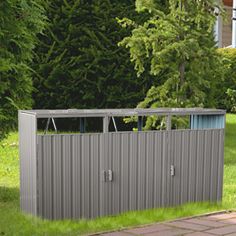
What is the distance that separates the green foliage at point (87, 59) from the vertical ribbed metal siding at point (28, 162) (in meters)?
10.2

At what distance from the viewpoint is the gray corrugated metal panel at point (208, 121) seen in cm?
757

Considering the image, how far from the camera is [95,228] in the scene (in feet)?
20.6

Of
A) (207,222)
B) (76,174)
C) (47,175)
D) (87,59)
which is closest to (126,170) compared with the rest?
(76,174)

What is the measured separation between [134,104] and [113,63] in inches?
55.9

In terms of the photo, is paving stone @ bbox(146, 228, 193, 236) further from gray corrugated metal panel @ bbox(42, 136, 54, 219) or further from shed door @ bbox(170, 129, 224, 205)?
gray corrugated metal panel @ bbox(42, 136, 54, 219)

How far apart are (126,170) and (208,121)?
1.51m

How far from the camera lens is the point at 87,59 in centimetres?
1703

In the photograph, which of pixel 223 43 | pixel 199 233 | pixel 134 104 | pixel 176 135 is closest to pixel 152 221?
pixel 199 233

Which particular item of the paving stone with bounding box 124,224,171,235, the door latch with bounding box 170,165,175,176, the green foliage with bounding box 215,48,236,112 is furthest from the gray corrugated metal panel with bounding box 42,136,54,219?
the green foliage with bounding box 215,48,236,112

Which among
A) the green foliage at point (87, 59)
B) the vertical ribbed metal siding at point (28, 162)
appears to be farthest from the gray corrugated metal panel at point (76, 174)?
the green foliage at point (87, 59)

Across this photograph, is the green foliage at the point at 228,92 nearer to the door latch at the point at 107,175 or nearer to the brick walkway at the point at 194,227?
the brick walkway at the point at 194,227

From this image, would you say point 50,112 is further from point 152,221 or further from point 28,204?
point 152,221

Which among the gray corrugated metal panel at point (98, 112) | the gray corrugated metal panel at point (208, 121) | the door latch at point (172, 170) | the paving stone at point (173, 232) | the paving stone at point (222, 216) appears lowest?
the paving stone at point (222, 216)

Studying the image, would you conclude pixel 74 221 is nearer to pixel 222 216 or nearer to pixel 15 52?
pixel 222 216
